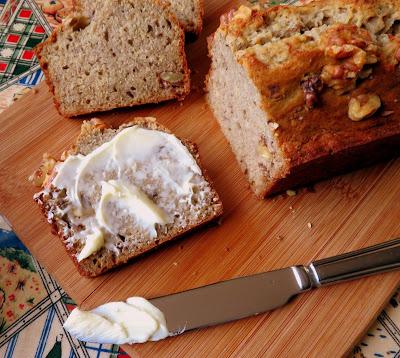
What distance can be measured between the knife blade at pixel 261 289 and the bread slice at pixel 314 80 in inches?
20.0

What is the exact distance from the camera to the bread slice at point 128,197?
2.68 m

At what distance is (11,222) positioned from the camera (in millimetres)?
2879

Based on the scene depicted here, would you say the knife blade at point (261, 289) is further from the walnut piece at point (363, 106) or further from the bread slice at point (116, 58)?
the bread slice at point (116, 58)

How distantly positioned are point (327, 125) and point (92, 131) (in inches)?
52.0

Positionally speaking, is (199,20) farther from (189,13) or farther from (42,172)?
(42,172)

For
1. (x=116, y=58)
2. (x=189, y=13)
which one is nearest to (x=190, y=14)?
(x=189, y=13)

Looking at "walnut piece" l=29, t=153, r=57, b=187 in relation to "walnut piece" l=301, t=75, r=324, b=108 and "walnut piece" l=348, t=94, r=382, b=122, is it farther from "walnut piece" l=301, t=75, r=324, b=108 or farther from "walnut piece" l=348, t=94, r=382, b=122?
"walnut piece" l=348, t=94, r=382, b=122

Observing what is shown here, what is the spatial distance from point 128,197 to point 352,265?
48.0 inches

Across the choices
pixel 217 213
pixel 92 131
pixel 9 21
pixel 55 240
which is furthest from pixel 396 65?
pixel 9 21

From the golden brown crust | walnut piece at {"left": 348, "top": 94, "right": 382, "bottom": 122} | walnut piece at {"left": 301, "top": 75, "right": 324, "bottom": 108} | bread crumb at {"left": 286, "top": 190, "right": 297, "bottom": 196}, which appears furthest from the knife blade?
the golden brown crust

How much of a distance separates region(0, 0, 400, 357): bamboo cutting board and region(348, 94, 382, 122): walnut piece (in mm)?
605

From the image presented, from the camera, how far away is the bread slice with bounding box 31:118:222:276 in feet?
8.80

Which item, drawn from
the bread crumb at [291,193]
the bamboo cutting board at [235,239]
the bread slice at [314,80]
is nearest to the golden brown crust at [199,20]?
the bamboo cutting board at [235,239]

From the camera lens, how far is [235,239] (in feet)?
9.35
